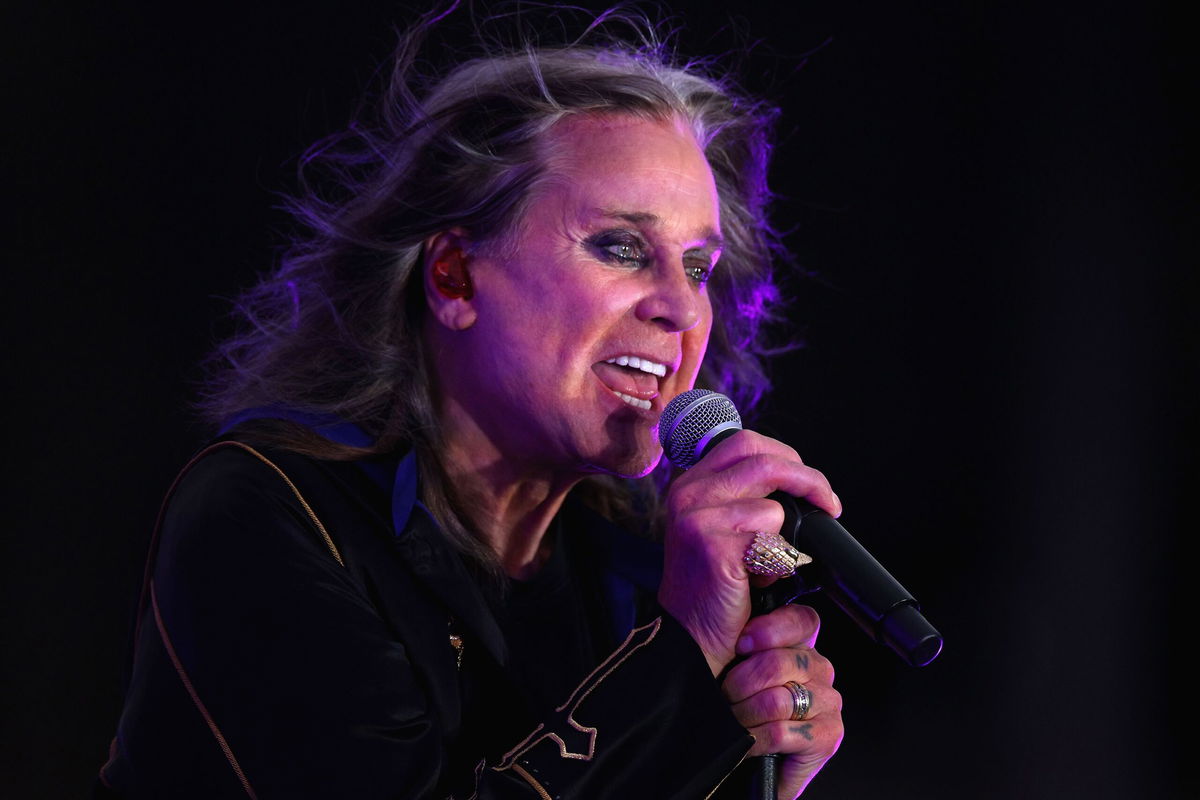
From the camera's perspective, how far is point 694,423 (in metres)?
1.35

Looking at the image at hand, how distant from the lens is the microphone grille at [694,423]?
1343 millimetres

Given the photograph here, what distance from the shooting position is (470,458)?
1.77 metres

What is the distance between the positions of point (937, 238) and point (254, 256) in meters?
1.58

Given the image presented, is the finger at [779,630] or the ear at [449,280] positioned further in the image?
the ear at [449,280]

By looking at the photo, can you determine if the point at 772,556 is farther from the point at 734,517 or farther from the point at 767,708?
the point at 767,708

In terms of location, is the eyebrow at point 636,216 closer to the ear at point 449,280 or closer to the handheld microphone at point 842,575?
the ear at point 449,280

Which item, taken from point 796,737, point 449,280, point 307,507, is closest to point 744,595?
point 796,737

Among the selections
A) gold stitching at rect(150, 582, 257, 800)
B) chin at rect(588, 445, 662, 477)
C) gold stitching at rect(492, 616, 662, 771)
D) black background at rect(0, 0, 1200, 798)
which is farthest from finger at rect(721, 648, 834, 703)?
black background at rect(0, 0, 1200, 798)

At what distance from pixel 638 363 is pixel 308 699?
674mm

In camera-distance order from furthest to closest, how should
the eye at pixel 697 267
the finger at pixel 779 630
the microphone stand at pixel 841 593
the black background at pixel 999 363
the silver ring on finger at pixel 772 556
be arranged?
the black background at pixel 999 363 → the eye at pixel 697 267 → the finger at pixel 779 630 → the silver ring on finger at pixel 772 556 → the microphone stand at pixel 841 593

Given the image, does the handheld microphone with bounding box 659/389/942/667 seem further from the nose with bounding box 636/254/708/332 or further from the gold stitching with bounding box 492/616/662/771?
the nose with bounding box 636/254/708/332

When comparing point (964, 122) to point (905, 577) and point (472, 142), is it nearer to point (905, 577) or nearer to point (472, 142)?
point (905, 577)

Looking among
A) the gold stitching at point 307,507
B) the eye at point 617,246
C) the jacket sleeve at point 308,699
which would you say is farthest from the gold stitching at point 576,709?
the eye at point 617,246

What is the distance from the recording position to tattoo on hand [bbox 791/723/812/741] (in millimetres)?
1233
